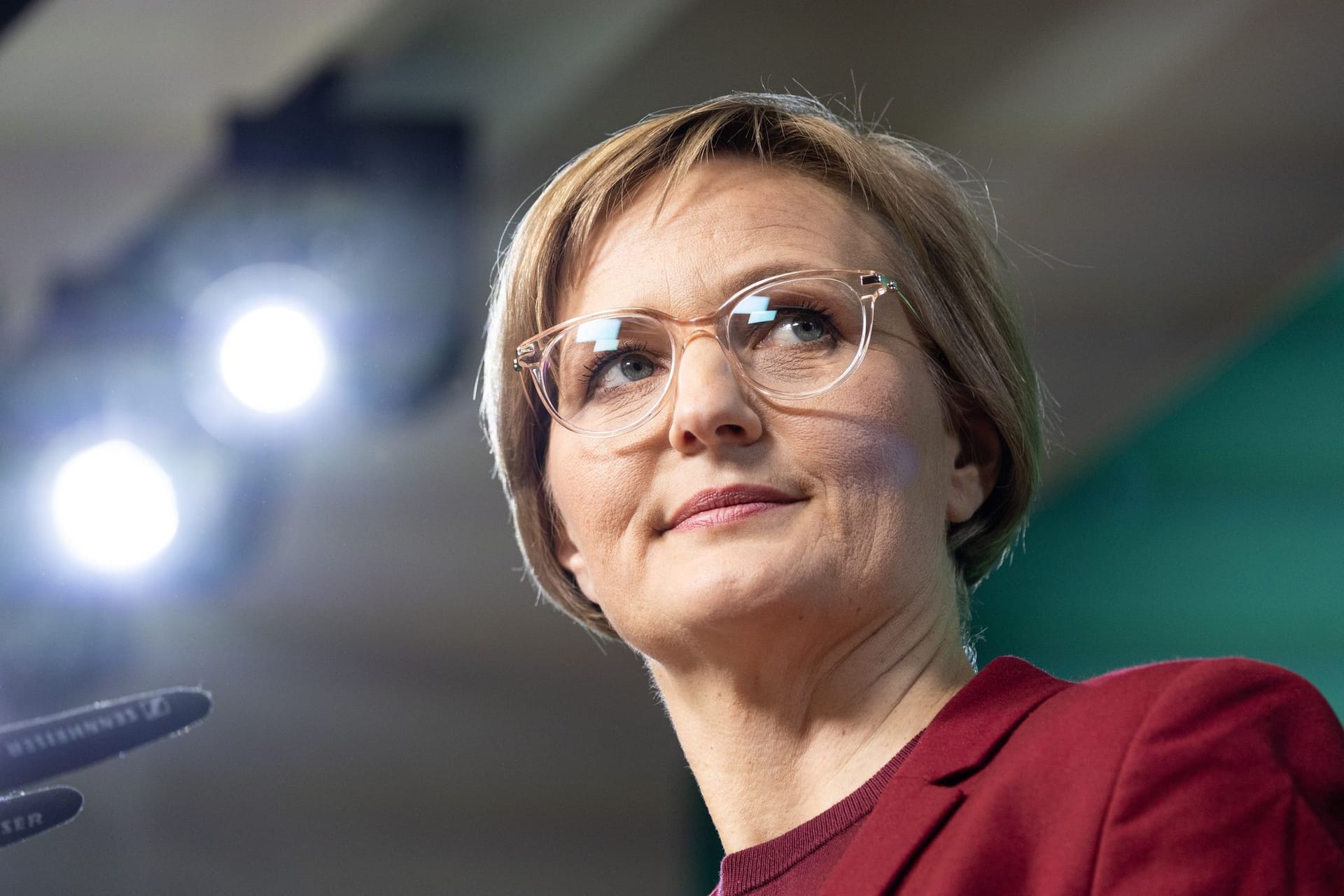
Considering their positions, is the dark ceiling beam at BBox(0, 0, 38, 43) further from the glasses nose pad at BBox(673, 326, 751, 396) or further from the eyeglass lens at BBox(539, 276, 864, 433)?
the glasses nose pad at BBox(673, 326, 751, 396)

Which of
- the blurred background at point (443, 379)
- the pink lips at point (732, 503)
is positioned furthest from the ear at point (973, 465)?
the blurred background at point (443, 379)

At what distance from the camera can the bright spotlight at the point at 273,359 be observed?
1.88 meters

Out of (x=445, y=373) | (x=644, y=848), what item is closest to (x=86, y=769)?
(x=445, y=373)

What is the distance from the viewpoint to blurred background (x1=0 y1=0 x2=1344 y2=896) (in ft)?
5.80

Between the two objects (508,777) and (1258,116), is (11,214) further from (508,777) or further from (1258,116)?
(1258,116)

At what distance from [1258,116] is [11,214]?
230 centimetres

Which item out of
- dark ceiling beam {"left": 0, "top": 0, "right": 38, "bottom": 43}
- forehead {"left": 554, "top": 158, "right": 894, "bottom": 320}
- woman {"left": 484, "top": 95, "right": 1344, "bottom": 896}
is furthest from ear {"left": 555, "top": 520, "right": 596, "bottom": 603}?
dark ceiling beam {"left": 0, "top": 0, "right": 38, "bottom": 43}

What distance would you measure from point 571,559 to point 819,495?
0.47m

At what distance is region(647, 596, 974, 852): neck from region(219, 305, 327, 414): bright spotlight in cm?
82

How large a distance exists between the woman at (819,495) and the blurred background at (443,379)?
552 millimetres

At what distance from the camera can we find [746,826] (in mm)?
1407

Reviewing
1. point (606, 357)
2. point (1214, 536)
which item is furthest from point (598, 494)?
point (1214, 536)

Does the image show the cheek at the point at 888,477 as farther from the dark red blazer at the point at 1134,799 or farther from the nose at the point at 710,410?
the dark red blazer at the point at 1134,799

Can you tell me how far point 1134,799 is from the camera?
102cm
